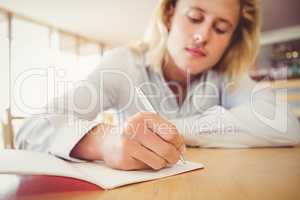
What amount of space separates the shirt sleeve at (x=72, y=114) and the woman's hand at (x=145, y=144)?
0.17 feet

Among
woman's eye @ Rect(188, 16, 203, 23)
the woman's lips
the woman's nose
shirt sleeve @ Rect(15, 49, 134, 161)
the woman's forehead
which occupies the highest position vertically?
the woman's forehead

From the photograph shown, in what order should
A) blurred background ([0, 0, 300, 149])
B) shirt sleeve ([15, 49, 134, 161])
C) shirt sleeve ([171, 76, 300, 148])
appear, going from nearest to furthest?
Result: shirt sleeve ([15, 49, 134, 161]) < shirt sleeve ([171, 76, 300, 148]) < blurred background ([0, 0, 300, 149])

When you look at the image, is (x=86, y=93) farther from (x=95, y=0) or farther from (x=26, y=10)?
(x=95, y=0)

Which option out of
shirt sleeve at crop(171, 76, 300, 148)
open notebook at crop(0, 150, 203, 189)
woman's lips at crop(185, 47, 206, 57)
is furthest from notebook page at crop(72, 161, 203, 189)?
woman's lips at crop(185, 47, 206, 57)

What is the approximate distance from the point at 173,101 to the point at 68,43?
1.19m

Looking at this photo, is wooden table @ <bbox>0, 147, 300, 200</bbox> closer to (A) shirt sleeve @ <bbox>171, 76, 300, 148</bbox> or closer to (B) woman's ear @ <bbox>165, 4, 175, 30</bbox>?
(A) shirt sleeve @ <bbox>171, 76, 300, 148</bbox>

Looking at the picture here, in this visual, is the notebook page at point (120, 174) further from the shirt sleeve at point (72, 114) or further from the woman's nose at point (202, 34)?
the woman's nose at point (202, 34)

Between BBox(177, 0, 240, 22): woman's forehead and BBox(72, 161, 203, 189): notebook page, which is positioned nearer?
BBox(72, 161, 203, 189): notebook page

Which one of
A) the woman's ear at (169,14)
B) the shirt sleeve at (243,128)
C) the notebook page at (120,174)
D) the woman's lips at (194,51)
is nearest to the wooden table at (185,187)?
the notebook page at (120,174)

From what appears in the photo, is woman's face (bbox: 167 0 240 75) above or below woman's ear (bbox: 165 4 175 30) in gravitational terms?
below

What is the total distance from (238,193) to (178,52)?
1.14 feet

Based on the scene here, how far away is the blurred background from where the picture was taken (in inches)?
19.3

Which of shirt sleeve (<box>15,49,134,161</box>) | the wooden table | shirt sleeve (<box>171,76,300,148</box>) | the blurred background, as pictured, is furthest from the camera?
the blurred background

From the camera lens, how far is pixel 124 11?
1466 mm
